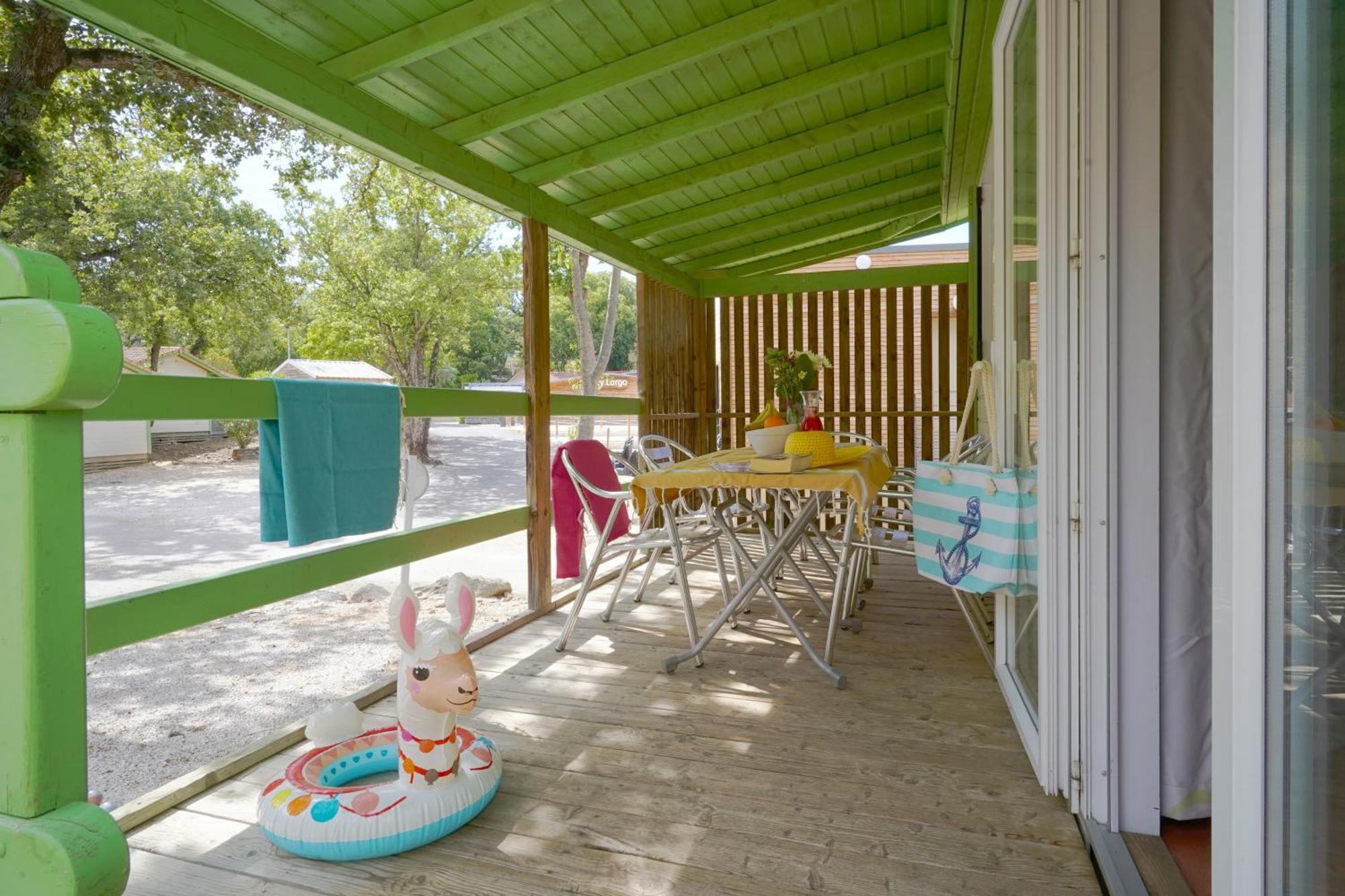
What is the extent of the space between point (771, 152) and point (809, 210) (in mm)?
1394

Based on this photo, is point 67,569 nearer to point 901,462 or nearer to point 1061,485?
point 1061,485

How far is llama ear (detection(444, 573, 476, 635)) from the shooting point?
213 centimetres

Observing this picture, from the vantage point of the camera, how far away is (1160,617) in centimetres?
182

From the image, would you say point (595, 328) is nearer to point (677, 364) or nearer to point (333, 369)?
point (333, 369)

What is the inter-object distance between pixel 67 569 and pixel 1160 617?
2.05 metres

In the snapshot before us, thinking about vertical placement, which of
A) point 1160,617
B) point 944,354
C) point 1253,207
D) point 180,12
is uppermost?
point 180,12

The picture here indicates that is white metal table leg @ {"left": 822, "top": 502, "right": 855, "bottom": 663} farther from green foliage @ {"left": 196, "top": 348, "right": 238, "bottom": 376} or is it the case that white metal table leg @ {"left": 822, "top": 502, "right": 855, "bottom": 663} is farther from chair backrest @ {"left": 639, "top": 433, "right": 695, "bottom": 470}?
green foliage @ {"left": 196, "top": 348, "right": 238, "bottom": 376}

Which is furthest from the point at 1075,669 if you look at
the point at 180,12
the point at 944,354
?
the point at 944,354

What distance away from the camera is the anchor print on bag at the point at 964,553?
2.62 meters

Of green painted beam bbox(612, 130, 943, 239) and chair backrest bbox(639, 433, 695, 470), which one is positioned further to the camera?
green painted beam bbox(612, 130, 943, 239)

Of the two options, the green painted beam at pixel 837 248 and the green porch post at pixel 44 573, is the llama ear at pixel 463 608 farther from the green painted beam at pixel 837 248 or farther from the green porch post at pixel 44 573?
the green painted beam at pixel 837 248

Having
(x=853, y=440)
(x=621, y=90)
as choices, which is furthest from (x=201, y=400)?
(x=853, y=440)

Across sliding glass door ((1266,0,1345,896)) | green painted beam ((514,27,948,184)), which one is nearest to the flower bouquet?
green painted beam ((514,27,948,184))

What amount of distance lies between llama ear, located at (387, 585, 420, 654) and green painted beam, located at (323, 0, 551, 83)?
75.8 inches
